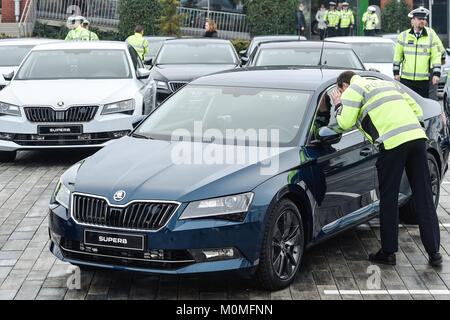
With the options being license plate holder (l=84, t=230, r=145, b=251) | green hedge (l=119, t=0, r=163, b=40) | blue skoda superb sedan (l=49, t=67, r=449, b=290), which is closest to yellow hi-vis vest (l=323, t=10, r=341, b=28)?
green hedge (l=119, t=0, r=163, b=40)

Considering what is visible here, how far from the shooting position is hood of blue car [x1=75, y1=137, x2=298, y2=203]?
5.99m

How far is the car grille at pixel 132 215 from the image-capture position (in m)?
5.90

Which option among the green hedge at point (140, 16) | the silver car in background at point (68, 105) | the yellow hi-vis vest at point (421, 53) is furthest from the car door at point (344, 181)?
the green hedge at point (140, 16)

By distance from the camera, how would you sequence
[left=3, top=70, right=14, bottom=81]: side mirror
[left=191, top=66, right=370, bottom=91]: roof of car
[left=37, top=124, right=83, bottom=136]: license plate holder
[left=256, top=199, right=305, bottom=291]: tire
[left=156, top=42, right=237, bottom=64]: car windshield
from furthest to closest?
[left=156, top=42, right=237, bottom=64]: car windshield → [left=3, top=70, right=14, bottom=81]: side mirror → [left=37, top=124, right=83, bottom=136]: license plate holder → [left=191, top=66, right=370, bottom=91]: roof of car → [left=256, top=199, right=305, bottom=291]: tire

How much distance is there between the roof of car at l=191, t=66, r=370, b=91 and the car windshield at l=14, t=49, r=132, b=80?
5.17 metres

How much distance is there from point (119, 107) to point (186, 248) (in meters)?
6.23

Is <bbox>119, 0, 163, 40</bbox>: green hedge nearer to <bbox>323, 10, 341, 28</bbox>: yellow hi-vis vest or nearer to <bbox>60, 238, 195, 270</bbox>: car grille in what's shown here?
<bbox>323, 10, 341, 28</bbox>: yellow hi-vis vest

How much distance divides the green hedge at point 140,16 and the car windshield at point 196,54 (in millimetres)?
15086

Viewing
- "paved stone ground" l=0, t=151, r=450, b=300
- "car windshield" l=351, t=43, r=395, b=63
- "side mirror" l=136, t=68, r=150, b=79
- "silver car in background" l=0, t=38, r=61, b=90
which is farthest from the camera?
"silver car in background" l=0, t=38, r=61, b=90

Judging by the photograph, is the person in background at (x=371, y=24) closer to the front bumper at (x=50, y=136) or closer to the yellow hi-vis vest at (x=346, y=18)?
the yellow hi-vis vest at (x=346, y=18)
